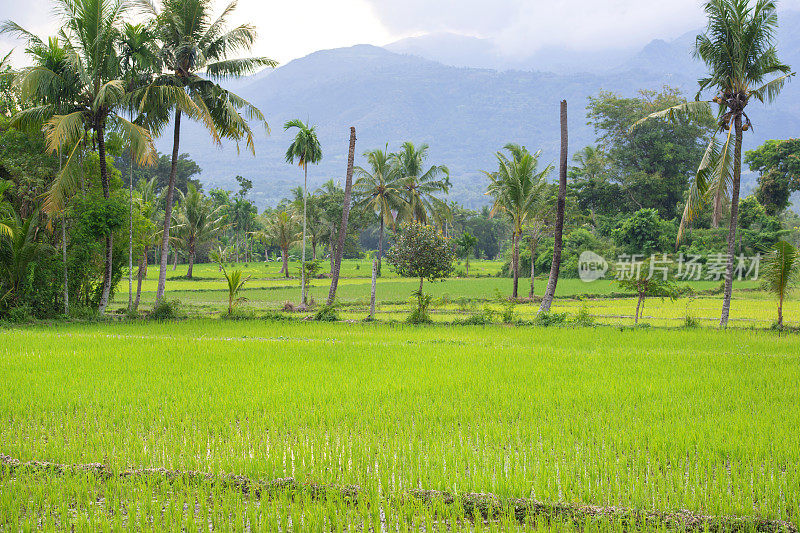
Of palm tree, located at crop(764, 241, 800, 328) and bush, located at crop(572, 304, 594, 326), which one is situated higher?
palm tree, located at crop(764, 241, 800, 328)

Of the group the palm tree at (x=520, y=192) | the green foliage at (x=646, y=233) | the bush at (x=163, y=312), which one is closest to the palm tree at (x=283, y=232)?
the palm tree at (x=520, y=192)

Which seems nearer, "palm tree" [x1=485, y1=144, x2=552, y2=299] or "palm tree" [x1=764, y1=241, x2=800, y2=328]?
"palm tree" [x1=764, y1=241, x2=800, y2=328]

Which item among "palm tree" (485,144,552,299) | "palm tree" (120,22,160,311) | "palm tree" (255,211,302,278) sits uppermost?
"palm tree" (120,22,160,311)

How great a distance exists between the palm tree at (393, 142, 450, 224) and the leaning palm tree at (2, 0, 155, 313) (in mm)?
19402

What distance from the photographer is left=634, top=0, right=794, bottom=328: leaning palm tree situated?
14.7 meters

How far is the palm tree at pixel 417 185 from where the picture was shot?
3503cm

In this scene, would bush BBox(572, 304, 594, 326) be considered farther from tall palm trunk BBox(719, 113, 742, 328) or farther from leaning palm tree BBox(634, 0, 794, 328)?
tall palm trunk BBox(719, 113, 742, 328)

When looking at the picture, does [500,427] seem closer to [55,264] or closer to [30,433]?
[30,433]

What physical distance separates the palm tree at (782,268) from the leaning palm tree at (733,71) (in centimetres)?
99

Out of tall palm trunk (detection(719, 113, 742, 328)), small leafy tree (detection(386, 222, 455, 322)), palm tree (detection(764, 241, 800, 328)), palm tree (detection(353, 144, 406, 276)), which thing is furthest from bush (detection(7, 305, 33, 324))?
palm tree (detection(353, 144, 406, 276))

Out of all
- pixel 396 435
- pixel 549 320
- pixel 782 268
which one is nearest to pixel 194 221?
pixel 549 320

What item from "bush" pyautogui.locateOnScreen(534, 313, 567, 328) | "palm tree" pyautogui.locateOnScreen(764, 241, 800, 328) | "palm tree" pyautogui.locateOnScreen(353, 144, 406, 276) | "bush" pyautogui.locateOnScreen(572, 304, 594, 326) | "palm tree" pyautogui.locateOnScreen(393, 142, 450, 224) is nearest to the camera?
"palm tree" pyautogui.locateOnScreen(764, 241, 800, 328)

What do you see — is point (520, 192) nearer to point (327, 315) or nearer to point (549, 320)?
point (549, 320)

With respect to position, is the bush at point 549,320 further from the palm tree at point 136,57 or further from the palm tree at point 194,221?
the palm tree at point 194,221
